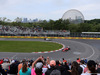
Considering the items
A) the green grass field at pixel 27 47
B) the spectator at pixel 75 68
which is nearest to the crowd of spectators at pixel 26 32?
the green grass field at pixel 27 47

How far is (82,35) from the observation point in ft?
140

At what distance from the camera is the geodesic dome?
55.3 m

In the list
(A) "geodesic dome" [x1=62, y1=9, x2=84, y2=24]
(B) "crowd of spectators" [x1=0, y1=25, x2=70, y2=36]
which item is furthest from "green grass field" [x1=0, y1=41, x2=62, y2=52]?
(A) "geodesic dome" [x1=62, y1=9, x2=84, y2=24]

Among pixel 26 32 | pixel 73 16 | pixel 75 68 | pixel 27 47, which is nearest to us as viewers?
pixel 75 68

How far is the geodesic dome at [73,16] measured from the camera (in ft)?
182

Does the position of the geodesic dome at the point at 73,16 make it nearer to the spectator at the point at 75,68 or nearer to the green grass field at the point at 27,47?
the green grass field at the point at 27,47

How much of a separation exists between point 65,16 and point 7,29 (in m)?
30.6

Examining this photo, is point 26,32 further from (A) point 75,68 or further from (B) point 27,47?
(A) point 75,68

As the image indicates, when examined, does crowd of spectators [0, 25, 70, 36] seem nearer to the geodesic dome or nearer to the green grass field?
the geodesic dome

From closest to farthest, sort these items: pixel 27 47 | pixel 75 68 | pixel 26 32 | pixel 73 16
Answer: pixel 75 68
pixel 27 47
pixel 26 32
pixel 73 16

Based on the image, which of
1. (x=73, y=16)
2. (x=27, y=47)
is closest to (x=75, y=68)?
(x=27, y=47)

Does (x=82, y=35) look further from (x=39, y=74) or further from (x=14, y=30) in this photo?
(x=39, y=74)

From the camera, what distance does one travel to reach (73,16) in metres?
56.2

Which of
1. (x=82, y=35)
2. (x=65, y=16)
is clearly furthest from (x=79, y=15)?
(x=82, y=35)
